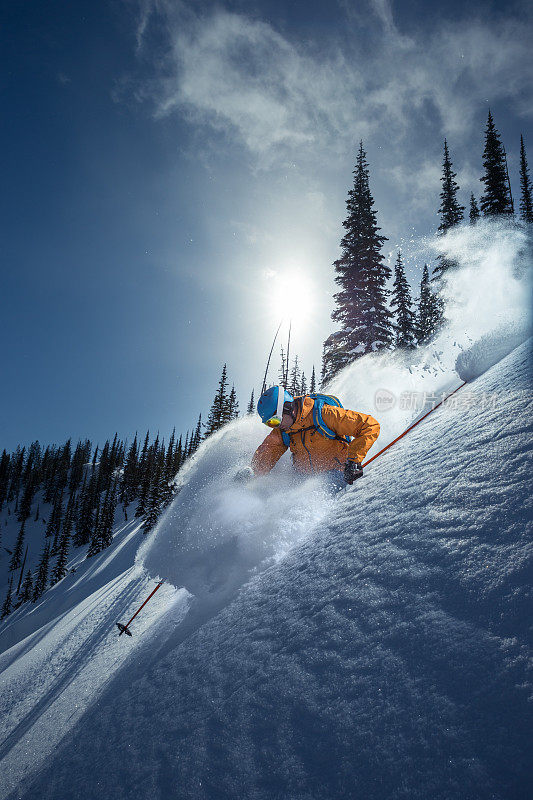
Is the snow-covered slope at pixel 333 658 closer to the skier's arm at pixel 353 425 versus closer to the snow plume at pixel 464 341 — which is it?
the skier's arm at pixel 353 425

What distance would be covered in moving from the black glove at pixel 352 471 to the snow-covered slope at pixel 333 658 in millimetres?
165

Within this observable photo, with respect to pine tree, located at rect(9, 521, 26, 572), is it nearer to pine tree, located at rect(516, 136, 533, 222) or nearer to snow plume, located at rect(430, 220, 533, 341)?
snow plume, located at rect(430, 220, 533, 341)

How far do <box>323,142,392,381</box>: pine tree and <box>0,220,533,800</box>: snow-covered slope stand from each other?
46.3 ft

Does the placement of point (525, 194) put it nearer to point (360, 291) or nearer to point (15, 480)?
point (360, 291)

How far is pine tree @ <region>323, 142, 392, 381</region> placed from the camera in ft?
58.0

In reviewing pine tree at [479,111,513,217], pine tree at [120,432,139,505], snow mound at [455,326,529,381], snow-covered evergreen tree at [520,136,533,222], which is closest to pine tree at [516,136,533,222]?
snow-covered evergreen tree at [520,136,533,222]

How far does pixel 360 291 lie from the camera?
18125mm

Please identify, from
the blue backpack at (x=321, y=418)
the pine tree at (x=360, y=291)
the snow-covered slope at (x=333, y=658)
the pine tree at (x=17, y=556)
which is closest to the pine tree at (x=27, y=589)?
the pine tree at (x=17, y=556)

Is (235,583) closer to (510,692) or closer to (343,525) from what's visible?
(343,525)

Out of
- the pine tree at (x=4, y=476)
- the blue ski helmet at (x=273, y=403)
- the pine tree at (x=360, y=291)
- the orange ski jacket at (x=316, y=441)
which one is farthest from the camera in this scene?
the pine tree at (x=4, y=476)

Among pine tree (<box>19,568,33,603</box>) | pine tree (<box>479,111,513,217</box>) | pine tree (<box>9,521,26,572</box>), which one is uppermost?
pine tree (<box>479,111,513,217</box>)

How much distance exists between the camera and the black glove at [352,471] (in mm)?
3967

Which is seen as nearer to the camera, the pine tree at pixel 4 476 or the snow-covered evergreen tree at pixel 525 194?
the snow-covered evergreen tree at pixel 525 194

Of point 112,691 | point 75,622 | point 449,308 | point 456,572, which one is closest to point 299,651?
point 456,572
